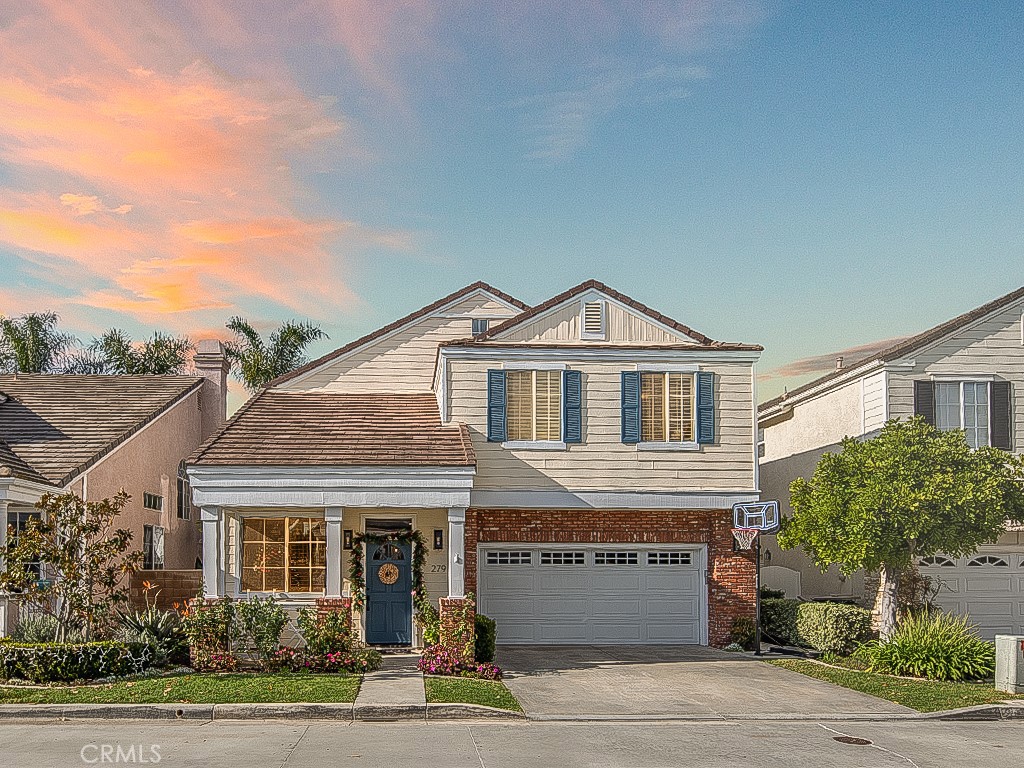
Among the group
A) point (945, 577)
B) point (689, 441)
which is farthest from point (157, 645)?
point (945, 577)

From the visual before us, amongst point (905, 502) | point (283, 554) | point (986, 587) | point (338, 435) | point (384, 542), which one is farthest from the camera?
point (986, 587)

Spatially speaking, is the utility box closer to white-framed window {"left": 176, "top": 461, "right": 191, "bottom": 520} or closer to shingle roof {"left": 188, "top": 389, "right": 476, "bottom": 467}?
shingle roof {"left": 188, "top": 389, "right": 476, "bottom": 467}

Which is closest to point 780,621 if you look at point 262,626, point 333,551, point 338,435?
point 333,551

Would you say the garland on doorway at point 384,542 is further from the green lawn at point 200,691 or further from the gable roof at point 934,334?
the gable roof at point 934,334

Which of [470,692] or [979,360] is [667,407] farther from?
[470,692]

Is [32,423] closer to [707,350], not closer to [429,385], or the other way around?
[429,385]

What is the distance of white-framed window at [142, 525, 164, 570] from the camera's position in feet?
76.6

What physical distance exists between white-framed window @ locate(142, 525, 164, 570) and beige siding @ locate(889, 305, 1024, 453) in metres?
15.8

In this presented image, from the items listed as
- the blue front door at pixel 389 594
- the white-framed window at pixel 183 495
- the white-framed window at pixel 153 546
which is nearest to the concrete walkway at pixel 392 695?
the blue front door at pixel 389 594

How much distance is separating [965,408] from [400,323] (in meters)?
12.2

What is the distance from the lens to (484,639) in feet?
58.7

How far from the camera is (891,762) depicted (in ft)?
38.9

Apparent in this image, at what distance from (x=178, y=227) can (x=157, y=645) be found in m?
8.64

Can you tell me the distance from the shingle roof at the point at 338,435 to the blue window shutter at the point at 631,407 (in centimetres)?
311
